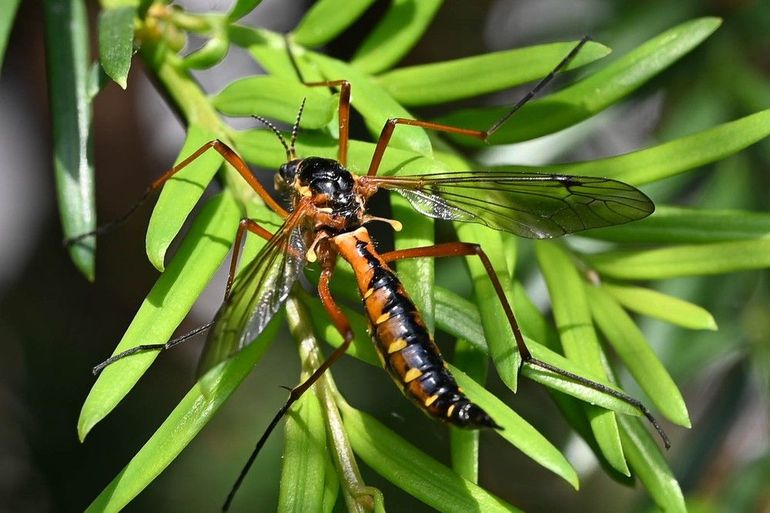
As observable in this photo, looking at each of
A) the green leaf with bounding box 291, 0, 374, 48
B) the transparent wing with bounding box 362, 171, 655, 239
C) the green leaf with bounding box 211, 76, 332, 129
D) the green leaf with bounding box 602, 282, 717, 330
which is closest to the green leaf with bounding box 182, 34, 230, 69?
the green leaf with bounding box 211, 76, 332, 129

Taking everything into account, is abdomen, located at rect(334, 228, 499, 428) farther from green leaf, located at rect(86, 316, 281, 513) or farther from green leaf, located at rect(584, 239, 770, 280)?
green leaf, located at rect(584, 239, 770, 280)

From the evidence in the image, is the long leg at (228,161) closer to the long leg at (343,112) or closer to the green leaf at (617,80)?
the long leg at (343,112)

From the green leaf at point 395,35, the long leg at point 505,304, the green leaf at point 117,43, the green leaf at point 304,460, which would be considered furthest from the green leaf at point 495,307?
the green leaf at point 117,43

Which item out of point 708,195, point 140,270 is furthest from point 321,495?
point 140,270

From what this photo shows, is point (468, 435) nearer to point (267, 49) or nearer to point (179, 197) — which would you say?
point (179, 197)

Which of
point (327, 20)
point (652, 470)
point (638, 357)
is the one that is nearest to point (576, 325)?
point (638, 357)

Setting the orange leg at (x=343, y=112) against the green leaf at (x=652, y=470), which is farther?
the orange leg at (x=343, y=112)

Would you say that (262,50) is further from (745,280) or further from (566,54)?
(745,280)
